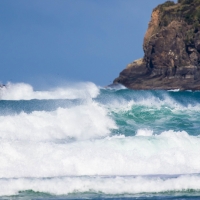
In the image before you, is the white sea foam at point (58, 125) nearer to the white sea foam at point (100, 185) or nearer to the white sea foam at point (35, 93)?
the white sea foam at point (100, 185)

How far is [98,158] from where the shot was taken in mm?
18031

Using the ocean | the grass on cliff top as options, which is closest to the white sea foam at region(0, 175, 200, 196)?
the ocean

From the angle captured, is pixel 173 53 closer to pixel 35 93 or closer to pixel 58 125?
pixel 35 93

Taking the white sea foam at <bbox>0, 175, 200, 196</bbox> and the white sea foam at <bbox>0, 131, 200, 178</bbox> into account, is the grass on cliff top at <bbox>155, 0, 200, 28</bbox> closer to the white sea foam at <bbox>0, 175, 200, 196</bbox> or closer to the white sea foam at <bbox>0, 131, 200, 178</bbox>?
the white sea foam at <bbox>0, 131, 200, 178</bbox>

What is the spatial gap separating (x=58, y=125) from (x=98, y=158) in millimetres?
7116

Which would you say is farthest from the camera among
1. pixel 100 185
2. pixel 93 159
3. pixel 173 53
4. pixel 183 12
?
pixel 183 12

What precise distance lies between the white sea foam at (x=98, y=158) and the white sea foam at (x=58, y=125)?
12.2ft

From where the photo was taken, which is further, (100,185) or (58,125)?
(58,125)

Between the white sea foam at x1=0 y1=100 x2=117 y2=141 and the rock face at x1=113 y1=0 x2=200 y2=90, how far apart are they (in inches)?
2733

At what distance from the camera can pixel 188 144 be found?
66.2 feet

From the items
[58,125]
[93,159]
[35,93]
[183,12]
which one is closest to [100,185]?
[93,159]

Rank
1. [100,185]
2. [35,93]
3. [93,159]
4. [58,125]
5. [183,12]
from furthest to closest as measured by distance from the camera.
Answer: [183,12] → [35,93] → [58,125] → [93,159] → [100,185]

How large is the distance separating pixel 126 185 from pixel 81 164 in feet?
8.61

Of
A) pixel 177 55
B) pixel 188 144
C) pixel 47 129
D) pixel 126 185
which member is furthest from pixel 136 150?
pixel 177 55
